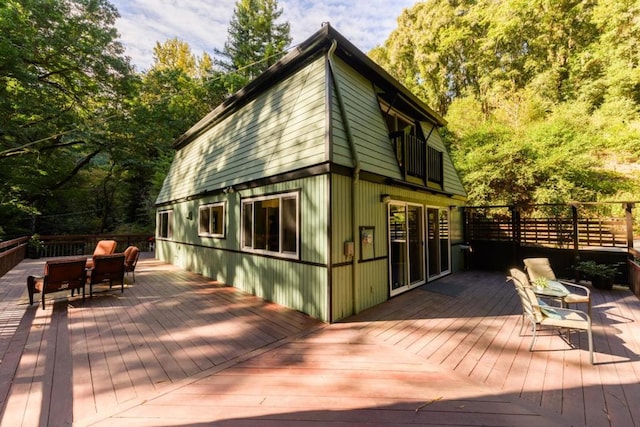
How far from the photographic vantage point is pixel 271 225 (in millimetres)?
5441

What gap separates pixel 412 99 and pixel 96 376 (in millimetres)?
7691

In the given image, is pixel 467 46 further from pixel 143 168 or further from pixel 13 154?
pixel 13 154

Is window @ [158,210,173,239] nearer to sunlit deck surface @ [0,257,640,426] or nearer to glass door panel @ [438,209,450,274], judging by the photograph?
sunlit deck surface @ [0,257,640,426]

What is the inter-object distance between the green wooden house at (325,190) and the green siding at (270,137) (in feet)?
0.10

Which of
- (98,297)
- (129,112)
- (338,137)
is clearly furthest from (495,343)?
(129,112)

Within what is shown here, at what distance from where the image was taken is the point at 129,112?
13664 millimetres

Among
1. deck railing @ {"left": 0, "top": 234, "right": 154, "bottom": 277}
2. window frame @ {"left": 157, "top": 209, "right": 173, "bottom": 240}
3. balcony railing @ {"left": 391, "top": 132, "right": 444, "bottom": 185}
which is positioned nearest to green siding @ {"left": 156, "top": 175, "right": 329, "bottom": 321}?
balcony railing @ {"left": 391, "top": 132, "right": 444, "bottom": 185}

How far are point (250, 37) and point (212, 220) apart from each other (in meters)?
18.1

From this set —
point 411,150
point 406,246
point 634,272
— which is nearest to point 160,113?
point 411,150

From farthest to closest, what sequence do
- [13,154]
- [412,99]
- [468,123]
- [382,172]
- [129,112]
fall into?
[468,123] → [129,112] → [13,154] → [412,99] → [382,172]

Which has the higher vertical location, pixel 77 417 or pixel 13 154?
pixel 13 154

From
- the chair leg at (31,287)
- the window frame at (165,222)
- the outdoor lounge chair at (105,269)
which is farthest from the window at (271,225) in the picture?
the window frame at (165,222)

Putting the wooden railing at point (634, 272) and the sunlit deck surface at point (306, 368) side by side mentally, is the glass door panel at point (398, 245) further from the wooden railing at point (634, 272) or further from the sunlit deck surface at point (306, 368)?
the wooden railing at point (634, 272)

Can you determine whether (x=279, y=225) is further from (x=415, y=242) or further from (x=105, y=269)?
(x=105, y=269)
